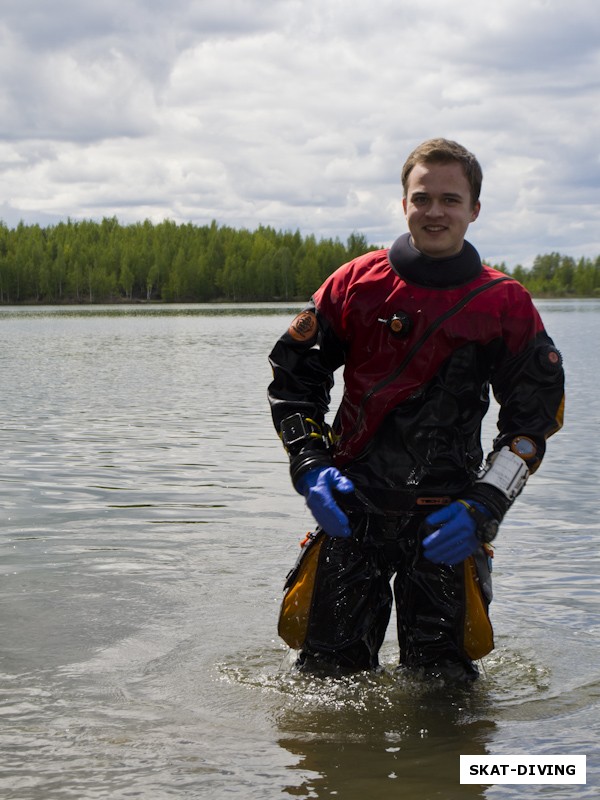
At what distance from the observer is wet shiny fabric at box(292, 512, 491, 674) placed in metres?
4.50

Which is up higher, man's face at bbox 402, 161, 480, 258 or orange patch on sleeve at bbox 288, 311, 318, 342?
man's face at bbox 402, 161, 480, 258

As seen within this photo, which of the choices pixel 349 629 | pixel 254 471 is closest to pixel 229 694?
pixel 349 629

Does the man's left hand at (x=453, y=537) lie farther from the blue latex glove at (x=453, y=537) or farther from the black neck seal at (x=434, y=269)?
the black neck seal at (x=434, y=269)

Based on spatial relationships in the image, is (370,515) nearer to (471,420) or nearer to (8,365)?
(471,420)

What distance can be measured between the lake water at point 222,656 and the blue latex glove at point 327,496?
31.7 inches

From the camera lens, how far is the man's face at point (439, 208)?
447 centimetres

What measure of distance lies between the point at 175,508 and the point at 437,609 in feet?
16.7

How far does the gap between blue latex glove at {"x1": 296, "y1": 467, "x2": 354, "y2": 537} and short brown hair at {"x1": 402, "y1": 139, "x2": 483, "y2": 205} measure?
1322 mm

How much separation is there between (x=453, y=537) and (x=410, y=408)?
57 centimetres

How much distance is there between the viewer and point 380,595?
4598 millimetres

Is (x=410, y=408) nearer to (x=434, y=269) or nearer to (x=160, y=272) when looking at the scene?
(x=434, y=269)

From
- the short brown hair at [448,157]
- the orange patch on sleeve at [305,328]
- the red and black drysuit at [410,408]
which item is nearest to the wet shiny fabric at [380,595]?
the red and black drysuit at [410,408]

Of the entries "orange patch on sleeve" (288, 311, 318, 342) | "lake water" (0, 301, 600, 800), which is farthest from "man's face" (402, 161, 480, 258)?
"lake water" (0, 301, 600, 800)

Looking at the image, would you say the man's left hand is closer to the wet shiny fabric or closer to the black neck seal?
the wet shiny fabric
